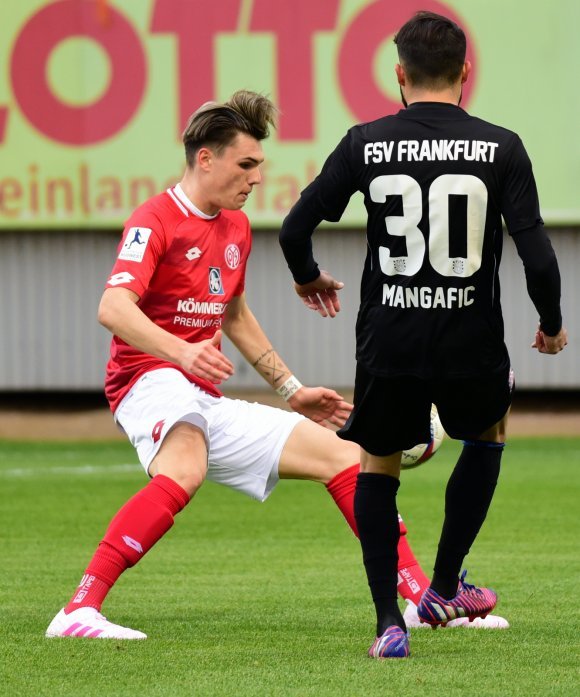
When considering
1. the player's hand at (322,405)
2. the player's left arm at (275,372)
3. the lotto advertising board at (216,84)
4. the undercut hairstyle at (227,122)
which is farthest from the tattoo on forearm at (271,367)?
the lotto advertising board at (216,84)

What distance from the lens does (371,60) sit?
651 inches

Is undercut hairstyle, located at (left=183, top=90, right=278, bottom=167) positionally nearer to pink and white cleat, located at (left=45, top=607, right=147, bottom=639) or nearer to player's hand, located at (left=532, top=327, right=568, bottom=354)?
player's hand, located at (left=532, top=327, right=568, bottom=354)

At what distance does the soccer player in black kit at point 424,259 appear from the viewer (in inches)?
181

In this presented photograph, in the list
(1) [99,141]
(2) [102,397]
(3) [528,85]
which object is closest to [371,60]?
(3) [528,85]

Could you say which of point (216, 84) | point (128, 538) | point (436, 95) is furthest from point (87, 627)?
point (216, 84)

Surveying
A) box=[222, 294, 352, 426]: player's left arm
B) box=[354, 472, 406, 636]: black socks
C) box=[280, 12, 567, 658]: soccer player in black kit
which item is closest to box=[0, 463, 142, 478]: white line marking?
box=[222, 294, 352, 426]: player's left arm

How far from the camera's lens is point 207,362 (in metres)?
4.84

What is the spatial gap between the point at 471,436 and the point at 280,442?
0.99 metres

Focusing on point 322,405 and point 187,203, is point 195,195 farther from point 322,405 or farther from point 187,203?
point 322,405

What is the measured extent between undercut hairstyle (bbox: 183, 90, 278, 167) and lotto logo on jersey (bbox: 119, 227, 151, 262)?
0.44 m

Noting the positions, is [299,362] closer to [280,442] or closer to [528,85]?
[528,85]

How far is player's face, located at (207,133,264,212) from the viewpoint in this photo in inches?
225

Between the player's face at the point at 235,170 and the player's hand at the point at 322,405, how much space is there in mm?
775

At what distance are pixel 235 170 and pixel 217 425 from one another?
0.96 m
